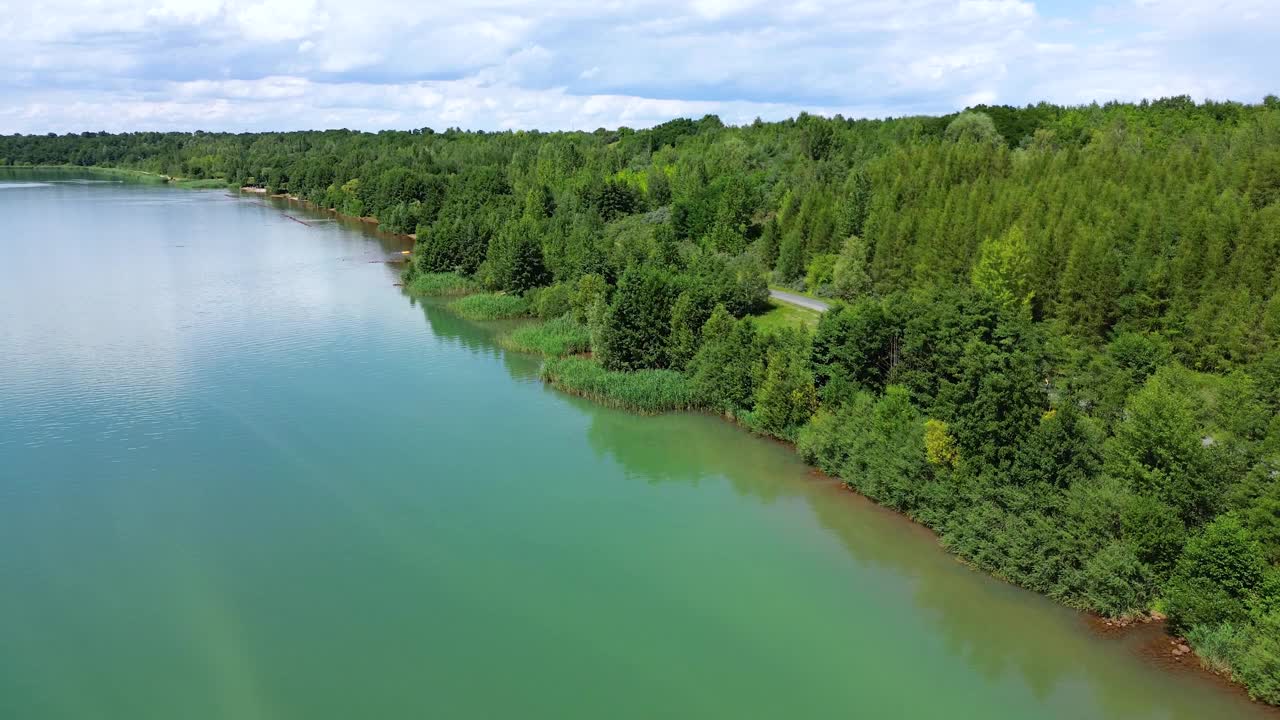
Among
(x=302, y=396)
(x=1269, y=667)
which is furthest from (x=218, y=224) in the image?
(x=1269, y=667)

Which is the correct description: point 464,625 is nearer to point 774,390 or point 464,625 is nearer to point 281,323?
point 774,390

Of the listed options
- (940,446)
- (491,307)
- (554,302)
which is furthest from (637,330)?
(940,446)

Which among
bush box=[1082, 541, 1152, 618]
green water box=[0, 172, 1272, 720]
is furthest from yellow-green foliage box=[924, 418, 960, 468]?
bush box=[1082, 541, 1152, 618]

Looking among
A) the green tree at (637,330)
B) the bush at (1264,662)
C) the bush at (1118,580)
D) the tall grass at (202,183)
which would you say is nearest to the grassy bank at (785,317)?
the green tree at (637,330)

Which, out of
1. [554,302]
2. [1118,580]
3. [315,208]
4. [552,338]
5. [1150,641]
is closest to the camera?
[1150,641]

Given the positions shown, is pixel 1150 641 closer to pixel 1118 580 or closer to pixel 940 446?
pixel 1118 580

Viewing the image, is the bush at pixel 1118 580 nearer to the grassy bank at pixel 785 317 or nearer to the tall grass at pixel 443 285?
the grassy bank at pixel 785 317
